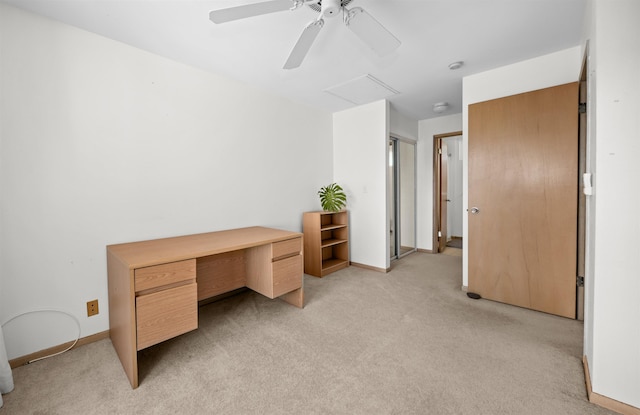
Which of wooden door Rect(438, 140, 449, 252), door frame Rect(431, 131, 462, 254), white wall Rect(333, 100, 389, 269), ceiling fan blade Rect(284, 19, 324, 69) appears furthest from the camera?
wooden door Rect(438, 140, 449, 252)

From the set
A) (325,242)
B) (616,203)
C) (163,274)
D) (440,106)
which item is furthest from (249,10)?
(440,106)

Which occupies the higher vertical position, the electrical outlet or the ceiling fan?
the ceiling fan

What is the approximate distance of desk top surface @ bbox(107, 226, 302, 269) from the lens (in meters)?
1.64

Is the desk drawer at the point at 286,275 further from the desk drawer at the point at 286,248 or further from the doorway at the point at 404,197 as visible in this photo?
the doorway at the point at 404,197

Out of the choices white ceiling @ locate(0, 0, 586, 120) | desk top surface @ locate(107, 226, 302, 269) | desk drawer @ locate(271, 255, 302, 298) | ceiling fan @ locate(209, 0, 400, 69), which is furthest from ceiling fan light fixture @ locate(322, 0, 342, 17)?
desk drawer @ locate(271, 255, 302, 298)

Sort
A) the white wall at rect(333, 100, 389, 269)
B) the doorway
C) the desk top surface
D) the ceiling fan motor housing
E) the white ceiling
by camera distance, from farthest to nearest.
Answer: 1. the doorway
2. the white wall at rect(333, 100, 389, 269)
3. the white ceiling
4. the desk top surface
5. the ceiling fan motor housing

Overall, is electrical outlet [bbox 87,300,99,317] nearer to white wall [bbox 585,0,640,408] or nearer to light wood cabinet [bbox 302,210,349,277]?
light wood cabinet [bbox 302,210,349,277]

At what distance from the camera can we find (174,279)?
1668 millimetres

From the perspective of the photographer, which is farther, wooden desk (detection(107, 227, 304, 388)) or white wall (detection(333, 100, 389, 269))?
white wall (detection(333, 100, 389, 269))

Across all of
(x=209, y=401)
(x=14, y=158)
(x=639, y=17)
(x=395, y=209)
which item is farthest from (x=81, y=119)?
(x=395, y=209)

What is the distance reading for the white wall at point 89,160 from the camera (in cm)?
172

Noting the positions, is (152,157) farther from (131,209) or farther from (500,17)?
(500,17)

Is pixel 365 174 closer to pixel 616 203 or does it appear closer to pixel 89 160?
pixel 616 203

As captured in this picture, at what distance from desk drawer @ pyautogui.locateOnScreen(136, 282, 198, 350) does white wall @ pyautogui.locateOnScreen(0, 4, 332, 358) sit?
81cm
